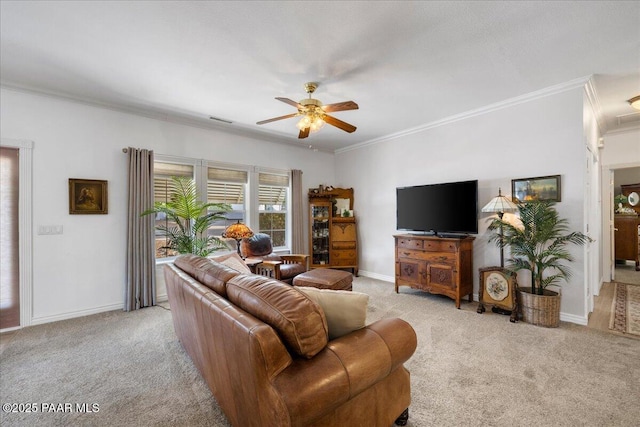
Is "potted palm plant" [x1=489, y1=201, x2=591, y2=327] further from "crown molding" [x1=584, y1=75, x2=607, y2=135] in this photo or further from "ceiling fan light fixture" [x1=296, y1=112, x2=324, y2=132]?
"ceiling fan light fixture" [x1=296, y1=112, x2=324, y2=132]

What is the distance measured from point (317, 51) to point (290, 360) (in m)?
2.48

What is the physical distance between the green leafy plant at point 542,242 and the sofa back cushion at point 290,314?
9.97 ft

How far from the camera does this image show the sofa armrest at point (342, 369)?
1.05 metres

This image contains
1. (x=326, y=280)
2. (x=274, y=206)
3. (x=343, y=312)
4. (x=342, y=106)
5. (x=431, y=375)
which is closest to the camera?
(x=343, y=312)

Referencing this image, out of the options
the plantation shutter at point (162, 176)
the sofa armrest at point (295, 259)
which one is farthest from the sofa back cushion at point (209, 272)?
the plantation shutter at point (162, 176)

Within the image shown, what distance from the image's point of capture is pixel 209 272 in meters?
1.89

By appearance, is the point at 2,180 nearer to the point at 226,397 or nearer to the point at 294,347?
the point at 226,397

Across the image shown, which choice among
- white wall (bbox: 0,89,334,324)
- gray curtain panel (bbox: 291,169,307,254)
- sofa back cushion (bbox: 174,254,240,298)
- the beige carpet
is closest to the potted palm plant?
the beige carpet

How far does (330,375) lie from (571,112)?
12.9 ft

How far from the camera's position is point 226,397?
1551 mm

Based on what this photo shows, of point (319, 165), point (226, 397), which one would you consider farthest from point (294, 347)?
point (319, 165)

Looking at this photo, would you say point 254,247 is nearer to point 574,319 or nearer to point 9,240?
point 9,240

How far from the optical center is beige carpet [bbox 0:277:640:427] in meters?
1.75

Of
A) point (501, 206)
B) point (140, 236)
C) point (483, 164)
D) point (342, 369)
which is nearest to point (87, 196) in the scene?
point (140, 236)
